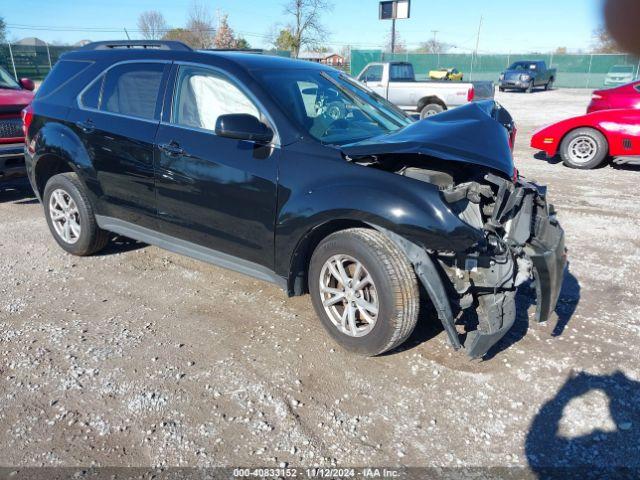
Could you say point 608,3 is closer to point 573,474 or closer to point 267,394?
point 573,474

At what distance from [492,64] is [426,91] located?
3012cm

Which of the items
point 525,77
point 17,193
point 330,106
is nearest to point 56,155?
point 330,106

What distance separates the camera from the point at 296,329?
382 cm

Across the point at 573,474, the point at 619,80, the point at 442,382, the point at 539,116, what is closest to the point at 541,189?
the point at 442,382

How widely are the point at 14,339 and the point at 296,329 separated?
76.4 inches

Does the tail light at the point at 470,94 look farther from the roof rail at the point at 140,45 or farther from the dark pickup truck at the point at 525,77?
the dark pickup truck at the point at 525,77

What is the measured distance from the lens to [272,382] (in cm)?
322

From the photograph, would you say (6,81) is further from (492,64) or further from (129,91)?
(492,64)

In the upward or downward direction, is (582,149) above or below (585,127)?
below

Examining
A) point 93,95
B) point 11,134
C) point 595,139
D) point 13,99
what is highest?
point 93,95

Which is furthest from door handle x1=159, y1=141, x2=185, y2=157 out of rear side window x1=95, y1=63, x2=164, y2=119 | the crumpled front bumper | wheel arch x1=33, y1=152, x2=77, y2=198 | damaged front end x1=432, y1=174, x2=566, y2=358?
the crumpled front bumper

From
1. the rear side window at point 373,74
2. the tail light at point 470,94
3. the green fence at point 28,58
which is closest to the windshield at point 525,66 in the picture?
the green fence at point 28,58

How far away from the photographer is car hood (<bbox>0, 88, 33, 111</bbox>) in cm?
679

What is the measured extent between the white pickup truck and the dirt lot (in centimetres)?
1157
